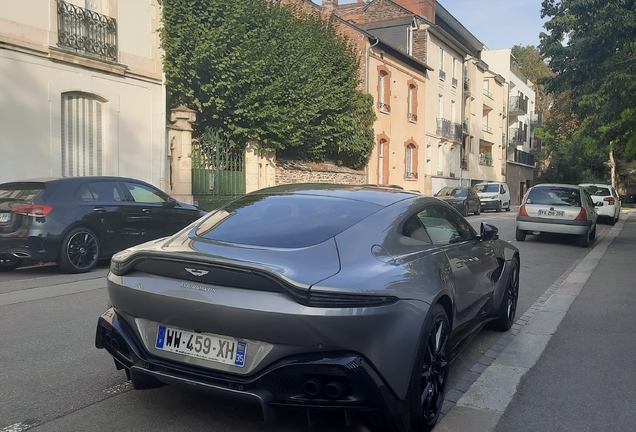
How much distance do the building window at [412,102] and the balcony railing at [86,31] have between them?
2264cm

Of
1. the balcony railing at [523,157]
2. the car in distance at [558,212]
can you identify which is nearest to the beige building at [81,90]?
the car in distance at [558,212]

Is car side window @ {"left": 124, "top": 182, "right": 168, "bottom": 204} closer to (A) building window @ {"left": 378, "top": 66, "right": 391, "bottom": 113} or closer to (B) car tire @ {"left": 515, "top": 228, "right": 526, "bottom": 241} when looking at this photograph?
(B) car tire @ {"left": 515, "top": 228, "right": 526, "bottom": 241}

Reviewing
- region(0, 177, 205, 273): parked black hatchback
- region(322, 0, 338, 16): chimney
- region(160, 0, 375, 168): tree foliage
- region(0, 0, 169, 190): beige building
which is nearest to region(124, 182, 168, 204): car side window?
region(0, 177, 205, 273): parked black hatchback

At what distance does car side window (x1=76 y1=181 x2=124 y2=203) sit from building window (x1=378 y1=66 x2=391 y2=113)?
2387 centimetres

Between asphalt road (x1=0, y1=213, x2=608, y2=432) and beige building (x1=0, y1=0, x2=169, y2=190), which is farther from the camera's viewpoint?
beige building (x1=0, y1=0, x2=169, y2=190)

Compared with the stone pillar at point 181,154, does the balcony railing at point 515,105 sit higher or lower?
higher

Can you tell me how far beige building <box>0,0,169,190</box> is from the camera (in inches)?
566

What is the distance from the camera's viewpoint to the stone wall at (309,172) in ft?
74.8

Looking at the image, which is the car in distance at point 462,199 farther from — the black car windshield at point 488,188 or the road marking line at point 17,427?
the road marking line at point 17,427

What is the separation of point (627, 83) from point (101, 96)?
48.6 ft

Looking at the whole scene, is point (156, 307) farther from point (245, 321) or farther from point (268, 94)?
point (268, 94)

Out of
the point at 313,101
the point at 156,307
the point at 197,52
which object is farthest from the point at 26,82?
the point at 156,307

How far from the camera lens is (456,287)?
14.3 feet

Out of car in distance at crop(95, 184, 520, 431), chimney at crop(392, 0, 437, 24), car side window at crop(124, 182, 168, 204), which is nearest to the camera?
car in distance at crop(95, 184, 520, 431)
